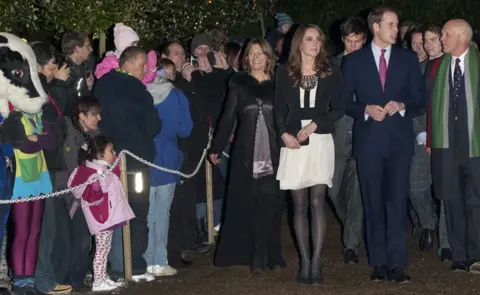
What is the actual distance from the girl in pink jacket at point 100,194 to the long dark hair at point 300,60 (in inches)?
62.8

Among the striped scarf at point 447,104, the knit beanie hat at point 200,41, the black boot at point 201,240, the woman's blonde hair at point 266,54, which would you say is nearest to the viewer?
the striped scarf at point 447,104

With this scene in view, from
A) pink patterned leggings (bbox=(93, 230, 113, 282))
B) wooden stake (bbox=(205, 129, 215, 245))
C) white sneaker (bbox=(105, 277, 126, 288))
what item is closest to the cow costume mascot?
pink patterned leggings (bbox=(93, 230, 113, 282))

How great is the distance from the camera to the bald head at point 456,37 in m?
9.75

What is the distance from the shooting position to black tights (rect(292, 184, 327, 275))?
925 cm

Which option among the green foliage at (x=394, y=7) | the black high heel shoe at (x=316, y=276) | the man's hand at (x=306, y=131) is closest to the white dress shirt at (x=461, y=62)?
the man's hand at (x=306, y=131)

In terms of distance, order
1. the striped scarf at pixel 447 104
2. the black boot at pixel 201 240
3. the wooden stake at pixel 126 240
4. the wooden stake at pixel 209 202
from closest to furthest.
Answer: the wooden stake at pixel 126 240, the striped scarf at pixel 447 104, the black boot at pixel 201 240, the wooden stake at pixel 209 202

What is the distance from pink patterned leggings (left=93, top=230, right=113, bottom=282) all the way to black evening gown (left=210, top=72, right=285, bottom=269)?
1361 mm

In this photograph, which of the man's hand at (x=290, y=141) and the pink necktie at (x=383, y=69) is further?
the pink necktie at (x=383, y=69)

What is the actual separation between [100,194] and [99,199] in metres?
0.04

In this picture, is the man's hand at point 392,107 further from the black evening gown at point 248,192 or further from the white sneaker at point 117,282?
the white sneaker at point 117,282

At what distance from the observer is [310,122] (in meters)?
9.20

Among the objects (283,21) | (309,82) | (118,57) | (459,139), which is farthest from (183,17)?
(309,82)

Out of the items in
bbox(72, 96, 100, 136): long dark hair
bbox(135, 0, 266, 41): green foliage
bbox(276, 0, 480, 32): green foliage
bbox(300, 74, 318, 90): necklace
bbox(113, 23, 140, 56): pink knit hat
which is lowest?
bbox(72, 96, 100, 136): long dark hair

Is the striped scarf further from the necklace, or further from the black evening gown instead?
the black evening gown
